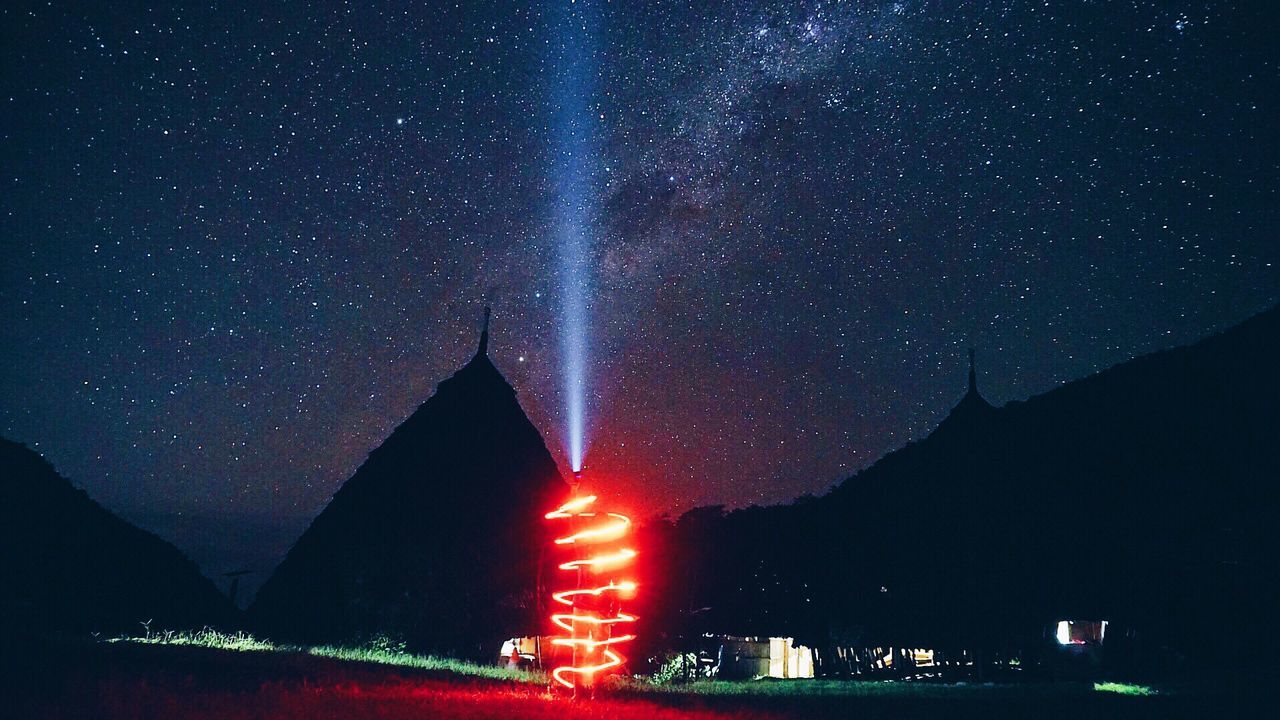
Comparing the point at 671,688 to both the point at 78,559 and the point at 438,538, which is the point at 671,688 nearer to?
the point at 438,538

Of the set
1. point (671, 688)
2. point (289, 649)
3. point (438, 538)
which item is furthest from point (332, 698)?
point (438, 538)

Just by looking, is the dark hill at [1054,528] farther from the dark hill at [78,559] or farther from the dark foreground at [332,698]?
the dark hill at [78,559]

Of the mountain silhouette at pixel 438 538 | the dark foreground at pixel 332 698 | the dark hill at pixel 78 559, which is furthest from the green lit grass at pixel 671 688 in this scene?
the dark hill at pixel 78 559

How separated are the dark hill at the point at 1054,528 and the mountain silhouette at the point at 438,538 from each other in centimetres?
1044

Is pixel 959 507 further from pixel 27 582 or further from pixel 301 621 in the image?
pixel 27 582

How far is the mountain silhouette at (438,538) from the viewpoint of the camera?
28.9 m

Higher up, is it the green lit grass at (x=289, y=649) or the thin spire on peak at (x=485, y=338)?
the thin spire on peak at (x=485, y=338)

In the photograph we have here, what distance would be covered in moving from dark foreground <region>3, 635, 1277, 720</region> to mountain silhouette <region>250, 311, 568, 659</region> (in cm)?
1252

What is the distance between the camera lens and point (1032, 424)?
42.5 m

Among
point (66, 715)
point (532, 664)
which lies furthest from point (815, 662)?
point (66, 715)

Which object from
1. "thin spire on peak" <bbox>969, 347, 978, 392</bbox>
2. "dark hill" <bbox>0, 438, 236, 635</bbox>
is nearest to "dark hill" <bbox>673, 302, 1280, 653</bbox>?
"thin spire on peak" <bbox>969, 347, 978, 392</bbox>

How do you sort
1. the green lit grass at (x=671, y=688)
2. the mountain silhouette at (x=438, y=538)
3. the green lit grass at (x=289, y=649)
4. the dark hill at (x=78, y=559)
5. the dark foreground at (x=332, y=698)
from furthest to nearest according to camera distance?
the dark hill at (x=78, y=559), the mountain silhouette at (x=438, y=538), the green lit grass at (x=671, y=688), the green lit grass at (x=289, y=649), the dark foreground at (x=332, y=698)

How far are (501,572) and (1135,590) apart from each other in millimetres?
25943

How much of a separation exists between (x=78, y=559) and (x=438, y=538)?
2460cm
